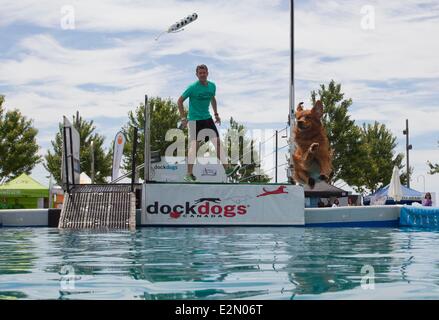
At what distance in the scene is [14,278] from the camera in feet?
18.6

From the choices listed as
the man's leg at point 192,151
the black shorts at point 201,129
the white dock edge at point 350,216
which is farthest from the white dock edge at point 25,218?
the white dock edge at point 350,216

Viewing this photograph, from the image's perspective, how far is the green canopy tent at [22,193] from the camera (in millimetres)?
30891

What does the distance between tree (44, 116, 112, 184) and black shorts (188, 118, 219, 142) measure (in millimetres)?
31599

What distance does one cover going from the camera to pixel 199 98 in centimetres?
1556

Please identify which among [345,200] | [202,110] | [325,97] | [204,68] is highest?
[325,97]

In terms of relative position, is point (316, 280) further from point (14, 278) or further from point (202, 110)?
point (202, 110)

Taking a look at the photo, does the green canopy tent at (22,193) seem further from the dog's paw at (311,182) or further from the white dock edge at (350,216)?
the white dock edge at (350,216)

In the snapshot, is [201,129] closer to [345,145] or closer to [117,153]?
[117,153]

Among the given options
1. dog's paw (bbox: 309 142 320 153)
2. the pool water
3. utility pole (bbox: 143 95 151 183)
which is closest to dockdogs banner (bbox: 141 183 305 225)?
utility pole (bbox: 143 95 151 183)

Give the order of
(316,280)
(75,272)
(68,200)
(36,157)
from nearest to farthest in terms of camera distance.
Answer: (316,280), (75,272), (68,200), (36,157)

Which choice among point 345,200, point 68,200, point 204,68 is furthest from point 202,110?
point 345,200

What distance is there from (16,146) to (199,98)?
2933cm
